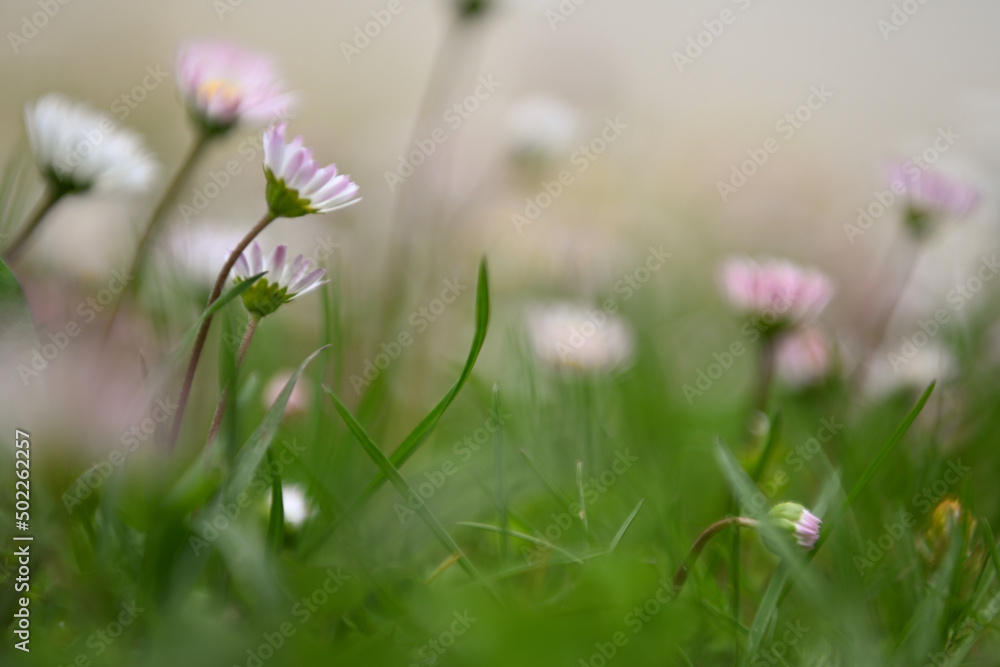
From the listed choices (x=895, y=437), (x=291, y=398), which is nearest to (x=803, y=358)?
(x=895, y=437)

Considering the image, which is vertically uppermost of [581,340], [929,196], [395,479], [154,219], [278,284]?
[154,219]

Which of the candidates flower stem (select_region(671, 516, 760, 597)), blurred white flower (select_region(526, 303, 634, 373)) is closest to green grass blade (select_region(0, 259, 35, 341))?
flower stem (select_region(671, 516, 760, 597))

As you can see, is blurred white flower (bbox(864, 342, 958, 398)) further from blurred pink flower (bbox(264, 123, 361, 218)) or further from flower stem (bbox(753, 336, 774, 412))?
blurred pink flower (bbox(264, 123, 361, 218))

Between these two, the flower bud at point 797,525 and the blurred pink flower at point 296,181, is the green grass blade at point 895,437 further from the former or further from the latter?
the blurred pink flower at point 296,181

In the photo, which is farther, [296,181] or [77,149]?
[77,149]

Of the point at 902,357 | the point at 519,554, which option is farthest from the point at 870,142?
the point at 519,554

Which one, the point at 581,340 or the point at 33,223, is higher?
the point at 33,223

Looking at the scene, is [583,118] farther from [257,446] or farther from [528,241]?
[257,446]
